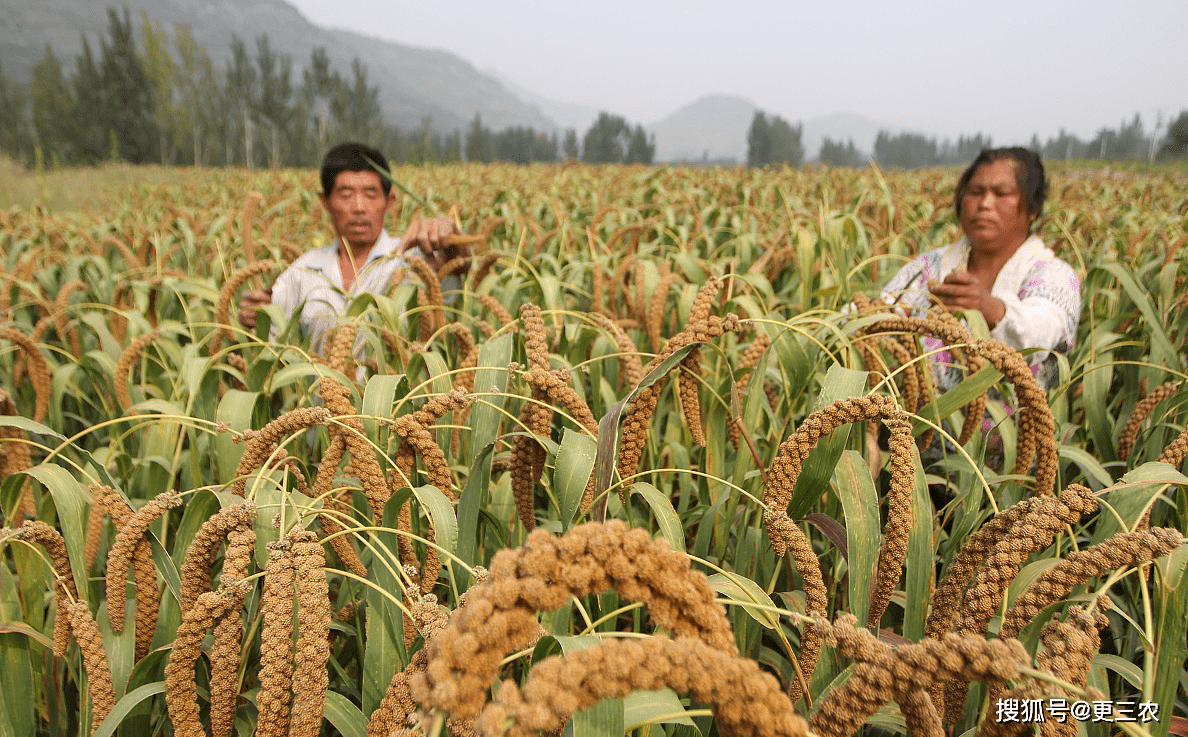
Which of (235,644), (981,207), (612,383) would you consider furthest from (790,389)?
(981,207)

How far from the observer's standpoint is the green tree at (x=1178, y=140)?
4281 cm

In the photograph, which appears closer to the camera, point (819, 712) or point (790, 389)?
point (819, 712)

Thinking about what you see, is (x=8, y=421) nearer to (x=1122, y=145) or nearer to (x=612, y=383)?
(x=612, y=383)

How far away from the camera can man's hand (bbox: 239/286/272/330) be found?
264 centimetres

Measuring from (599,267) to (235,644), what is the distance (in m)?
1.97

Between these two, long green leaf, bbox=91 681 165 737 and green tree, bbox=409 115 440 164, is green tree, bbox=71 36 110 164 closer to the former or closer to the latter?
green tree, bbox=409 115 440 164

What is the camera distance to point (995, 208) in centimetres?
274

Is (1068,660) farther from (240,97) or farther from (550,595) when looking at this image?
(240,97)

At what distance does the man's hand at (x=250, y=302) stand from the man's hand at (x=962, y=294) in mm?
2639

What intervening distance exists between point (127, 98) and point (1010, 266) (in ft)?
202

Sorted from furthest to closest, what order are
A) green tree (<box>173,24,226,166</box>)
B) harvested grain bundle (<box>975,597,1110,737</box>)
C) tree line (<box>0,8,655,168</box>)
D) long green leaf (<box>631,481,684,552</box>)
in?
tree line (<box>0,8,655,168</box>)
green tree (<box>173,24,226,166</box>)
long green leaf (<box>631,481,684,552</box>)
harvested grain bundle (<box>975,597,1110,737</box>)

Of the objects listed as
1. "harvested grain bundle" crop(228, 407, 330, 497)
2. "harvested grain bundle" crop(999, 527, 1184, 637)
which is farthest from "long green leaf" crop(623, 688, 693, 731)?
"harvested grain bundle" crop(228, 407, 330, 497)

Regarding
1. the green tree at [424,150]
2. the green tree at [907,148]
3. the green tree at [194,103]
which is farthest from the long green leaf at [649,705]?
the green tree at [907,148]

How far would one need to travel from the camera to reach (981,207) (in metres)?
2.75
